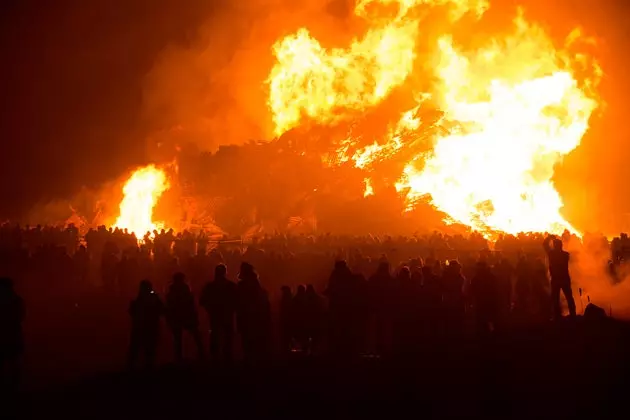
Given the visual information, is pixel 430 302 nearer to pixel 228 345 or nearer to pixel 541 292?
pixel 228 345

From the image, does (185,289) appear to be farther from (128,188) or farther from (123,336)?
(128,188)

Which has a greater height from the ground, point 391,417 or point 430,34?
point 430,34

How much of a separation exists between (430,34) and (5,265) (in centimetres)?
3176

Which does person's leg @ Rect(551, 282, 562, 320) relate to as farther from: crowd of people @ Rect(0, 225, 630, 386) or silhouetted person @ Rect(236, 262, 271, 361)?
silhouetted person @ Rect(236, 262, 271, 361)

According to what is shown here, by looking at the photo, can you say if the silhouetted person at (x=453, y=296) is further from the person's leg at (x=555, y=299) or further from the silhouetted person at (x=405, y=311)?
the person's leg at (x=555, y=299)

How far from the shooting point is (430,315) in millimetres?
12648

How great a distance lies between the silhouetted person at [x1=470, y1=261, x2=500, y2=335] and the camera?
43.3 ft

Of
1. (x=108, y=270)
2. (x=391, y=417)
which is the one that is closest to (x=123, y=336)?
(x=108, y=270)

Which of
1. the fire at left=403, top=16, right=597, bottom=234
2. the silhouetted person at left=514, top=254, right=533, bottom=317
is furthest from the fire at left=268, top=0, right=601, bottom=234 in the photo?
the silhouetted person at left=514, top=254, right=533, bottom=317

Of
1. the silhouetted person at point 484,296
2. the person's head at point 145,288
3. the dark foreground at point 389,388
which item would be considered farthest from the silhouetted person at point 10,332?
the silhouetted person at point 484,296

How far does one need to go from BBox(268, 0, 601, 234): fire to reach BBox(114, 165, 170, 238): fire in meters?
9.86

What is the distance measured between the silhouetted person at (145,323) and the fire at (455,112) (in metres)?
25.3

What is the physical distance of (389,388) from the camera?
Result: 10.3m

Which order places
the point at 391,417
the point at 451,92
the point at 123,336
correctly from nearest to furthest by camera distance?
the point at 391,417 < the point at 123,336 < the point at 451,92
